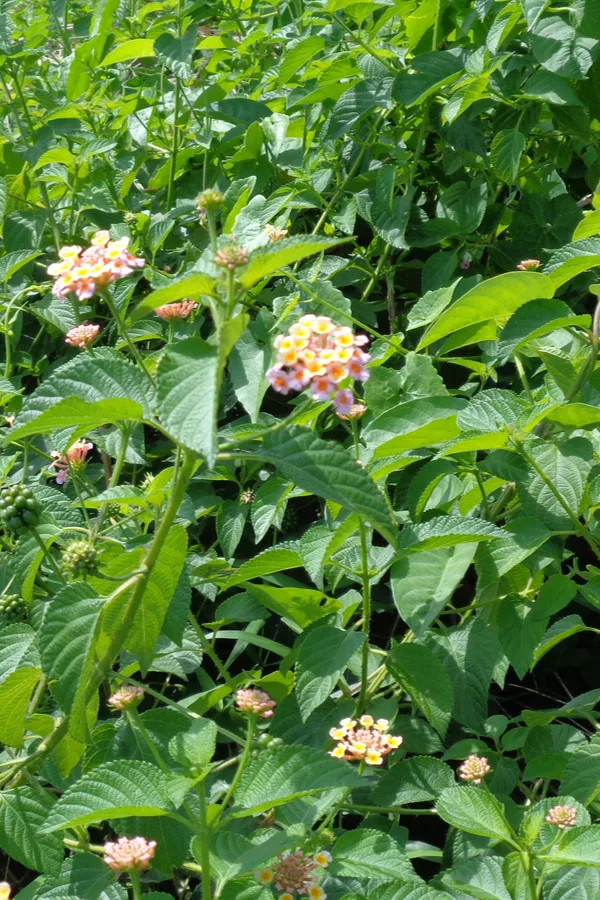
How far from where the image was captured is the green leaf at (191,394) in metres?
0.82

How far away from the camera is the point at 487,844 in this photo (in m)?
1.20

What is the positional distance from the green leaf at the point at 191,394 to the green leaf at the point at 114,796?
1.39 ft

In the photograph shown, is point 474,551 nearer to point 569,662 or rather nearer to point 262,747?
point 262,747

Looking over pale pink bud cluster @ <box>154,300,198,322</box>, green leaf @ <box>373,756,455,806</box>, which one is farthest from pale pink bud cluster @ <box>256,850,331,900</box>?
pale pink bud cluster @ <box>154,300,198,322</box>

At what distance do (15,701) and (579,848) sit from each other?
725mm

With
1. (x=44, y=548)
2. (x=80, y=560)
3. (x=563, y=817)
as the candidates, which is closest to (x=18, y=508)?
(x=44, y=548)

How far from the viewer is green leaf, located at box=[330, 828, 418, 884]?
3.48ft

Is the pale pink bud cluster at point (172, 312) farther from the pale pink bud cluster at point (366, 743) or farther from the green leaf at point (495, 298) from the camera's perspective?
the pale pink bud cluster at point (366, 743)

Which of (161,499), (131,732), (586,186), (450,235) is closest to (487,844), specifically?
(131,732)

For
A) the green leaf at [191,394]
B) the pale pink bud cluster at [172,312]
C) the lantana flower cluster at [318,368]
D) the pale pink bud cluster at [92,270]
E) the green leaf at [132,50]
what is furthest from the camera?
the green leaf at [132,50]

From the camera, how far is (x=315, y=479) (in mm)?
970

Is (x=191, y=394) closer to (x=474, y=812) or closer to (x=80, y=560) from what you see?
(x=80, y=560)

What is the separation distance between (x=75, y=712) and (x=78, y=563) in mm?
178

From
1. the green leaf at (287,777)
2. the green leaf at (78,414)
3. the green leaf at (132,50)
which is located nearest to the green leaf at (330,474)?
the green leaf at (78,414)
